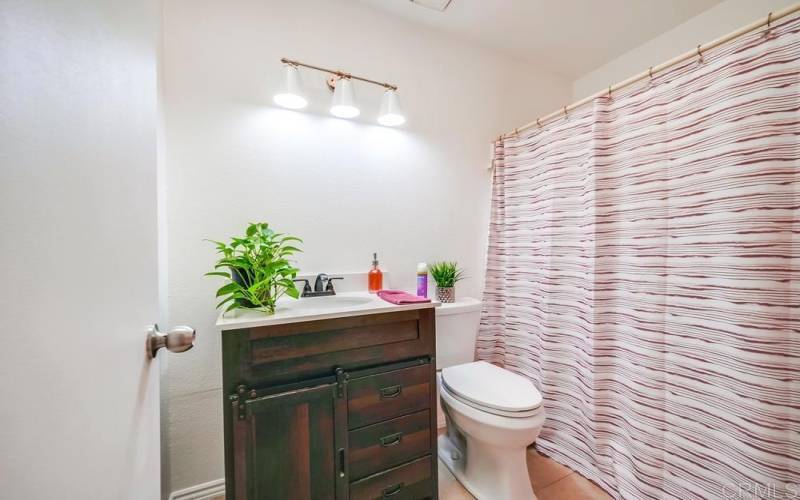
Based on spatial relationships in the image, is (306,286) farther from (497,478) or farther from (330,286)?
(497,478)

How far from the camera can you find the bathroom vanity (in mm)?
951

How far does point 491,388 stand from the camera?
1.33 m

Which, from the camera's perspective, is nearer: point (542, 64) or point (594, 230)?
point (594, 230)

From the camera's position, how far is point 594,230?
4.45 feet

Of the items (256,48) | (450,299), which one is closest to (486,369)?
(450,299)

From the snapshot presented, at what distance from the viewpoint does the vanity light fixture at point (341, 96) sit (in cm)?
134

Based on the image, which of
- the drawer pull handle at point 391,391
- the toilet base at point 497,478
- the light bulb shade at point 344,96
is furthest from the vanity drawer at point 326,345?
the light bulb shade at point 344,96

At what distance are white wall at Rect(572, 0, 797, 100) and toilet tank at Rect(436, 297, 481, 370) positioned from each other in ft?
6.30

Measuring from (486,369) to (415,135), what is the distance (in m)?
1.43

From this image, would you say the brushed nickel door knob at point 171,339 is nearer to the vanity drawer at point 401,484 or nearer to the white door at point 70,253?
the white door at point 70,253

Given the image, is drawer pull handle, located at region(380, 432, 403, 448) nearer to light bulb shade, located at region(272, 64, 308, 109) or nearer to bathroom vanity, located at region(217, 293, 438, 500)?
bathroom vanity, located at region(217, 293, 438, 500)

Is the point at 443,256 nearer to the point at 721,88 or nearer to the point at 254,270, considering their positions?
the point at 254,270

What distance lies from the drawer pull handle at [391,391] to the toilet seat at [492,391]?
329 millimetres

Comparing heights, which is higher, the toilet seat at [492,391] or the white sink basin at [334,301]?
the white sink basin at [334,301]
